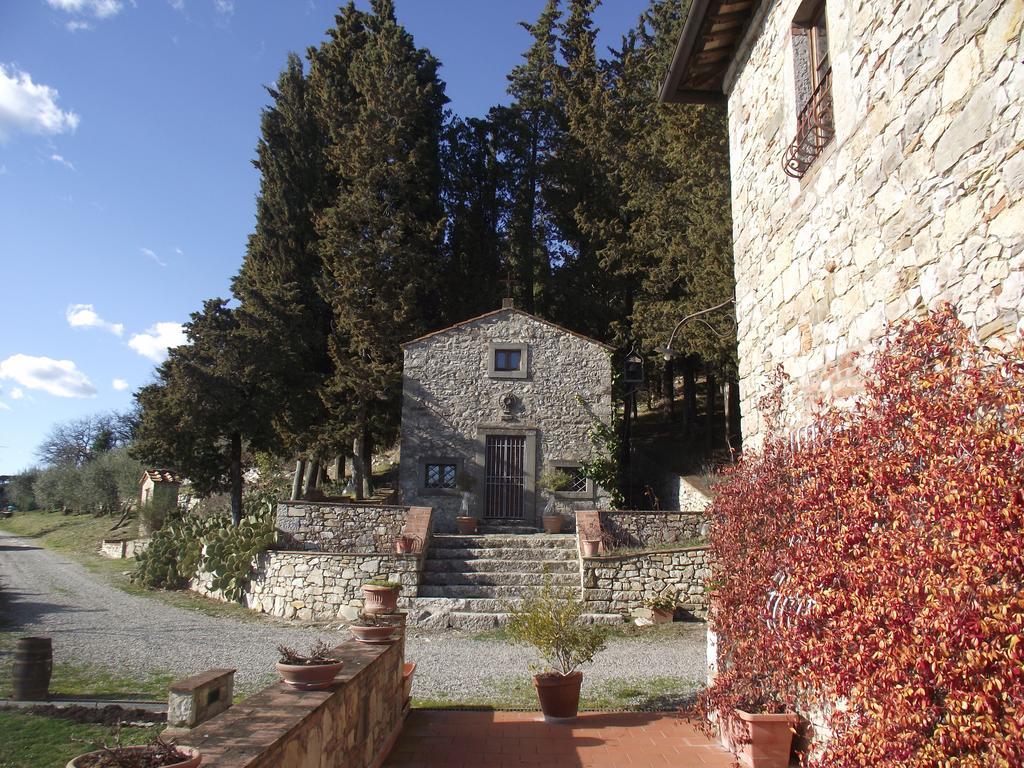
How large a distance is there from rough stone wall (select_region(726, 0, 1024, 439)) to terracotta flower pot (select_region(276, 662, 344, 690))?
3.39 m

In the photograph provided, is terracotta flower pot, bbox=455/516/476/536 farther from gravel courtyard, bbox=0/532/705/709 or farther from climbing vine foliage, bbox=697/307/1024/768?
climbing vine foliage, bbox=697/307/1024/768

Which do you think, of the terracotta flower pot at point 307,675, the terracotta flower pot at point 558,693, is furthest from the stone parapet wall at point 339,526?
the terracotta flower pot at point 307,675

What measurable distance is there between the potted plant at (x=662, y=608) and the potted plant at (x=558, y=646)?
204 inches

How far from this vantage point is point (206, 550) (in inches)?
587

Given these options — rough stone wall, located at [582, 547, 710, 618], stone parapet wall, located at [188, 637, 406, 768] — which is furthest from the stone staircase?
stone parapet wall, located at [188, 637, 406, 768]

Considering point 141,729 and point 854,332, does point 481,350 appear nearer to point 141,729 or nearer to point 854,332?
point 141,729

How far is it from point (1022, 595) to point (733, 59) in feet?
18.1

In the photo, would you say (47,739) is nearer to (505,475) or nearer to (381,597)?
(381,597)

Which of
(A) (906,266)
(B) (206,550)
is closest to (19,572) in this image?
(B) (206,550)

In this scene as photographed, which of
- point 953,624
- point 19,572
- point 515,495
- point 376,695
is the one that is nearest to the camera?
point 953,624

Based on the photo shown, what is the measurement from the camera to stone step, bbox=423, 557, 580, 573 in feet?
43.0

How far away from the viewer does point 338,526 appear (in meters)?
14.4

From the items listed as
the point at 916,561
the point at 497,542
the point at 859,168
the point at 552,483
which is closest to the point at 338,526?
the point at 497,542

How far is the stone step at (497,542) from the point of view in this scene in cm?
1403
